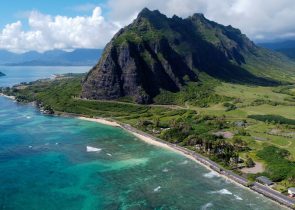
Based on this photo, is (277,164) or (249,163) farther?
(249,163)

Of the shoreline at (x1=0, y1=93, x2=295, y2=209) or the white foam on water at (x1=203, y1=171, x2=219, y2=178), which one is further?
the white foam on water at (x1=203, y1=171, x2=219, y2=178)

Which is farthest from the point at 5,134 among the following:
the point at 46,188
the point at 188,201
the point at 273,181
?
the point at 273,181

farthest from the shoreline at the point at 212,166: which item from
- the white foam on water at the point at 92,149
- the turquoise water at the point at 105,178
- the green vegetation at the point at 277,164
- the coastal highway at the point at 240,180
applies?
the white foam on water at the point at 92,149

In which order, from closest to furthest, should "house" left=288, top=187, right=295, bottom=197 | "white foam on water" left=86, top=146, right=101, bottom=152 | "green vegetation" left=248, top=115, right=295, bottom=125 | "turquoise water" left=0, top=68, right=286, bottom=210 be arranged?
1. "turquoise water" left=0, top=68, right=286, bottom=210
2. "house" left=288, top=187, right=295, bottom=197
3. "white foam on water" left=86, top=146, right=101, bottom=152
4. "green vegetation" left=248, top=115, right=295, bottom=125

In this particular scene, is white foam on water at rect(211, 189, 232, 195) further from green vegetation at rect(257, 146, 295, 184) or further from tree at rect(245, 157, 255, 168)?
tree at rect(245, 157, 255, 168)

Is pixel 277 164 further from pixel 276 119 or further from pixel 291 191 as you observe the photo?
pixel 276 119

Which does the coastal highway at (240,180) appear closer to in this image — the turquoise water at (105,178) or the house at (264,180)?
the house at (264,180)

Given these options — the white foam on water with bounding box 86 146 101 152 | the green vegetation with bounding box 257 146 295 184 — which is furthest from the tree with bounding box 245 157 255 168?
the white foam on water with bounding box 86 146 101 152

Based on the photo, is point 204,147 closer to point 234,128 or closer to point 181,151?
point 181,151

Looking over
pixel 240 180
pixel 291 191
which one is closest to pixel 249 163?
pixel 240 180
